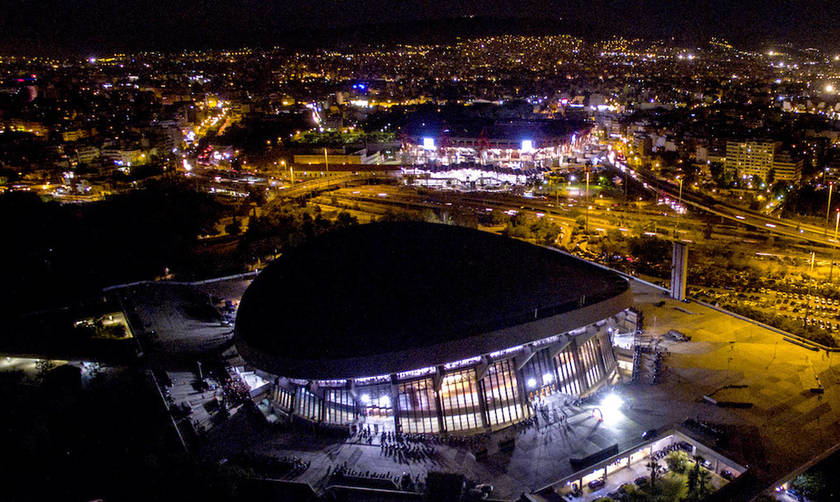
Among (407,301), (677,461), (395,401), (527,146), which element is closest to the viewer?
(677,461)

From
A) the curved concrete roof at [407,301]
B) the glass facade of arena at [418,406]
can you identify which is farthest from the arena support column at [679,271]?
the glass facade of arena at [418,406]

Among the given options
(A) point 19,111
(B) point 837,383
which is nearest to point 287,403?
(B) point 837,383

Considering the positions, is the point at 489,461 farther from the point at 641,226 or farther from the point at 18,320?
the point at 641,226

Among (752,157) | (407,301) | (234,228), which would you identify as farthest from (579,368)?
(752,157)

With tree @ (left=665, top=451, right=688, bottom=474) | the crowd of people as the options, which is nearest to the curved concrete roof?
the crowd of people

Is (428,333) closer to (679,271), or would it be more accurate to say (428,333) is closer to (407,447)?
(407,447)

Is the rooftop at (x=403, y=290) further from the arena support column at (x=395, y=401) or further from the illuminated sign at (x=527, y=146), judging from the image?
the illuminated sign at (x=527, y=146)
